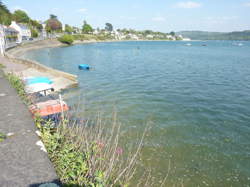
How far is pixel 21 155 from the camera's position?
4.00 metres

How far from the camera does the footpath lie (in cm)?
336

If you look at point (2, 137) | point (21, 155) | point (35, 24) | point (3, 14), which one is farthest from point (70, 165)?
point (35, 24)

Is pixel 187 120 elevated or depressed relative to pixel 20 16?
depressed

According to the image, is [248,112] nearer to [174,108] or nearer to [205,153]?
[174,108]

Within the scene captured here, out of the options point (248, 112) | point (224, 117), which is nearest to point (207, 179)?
point (224, 117)

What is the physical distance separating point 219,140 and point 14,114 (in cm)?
1129

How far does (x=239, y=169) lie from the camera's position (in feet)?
27.4

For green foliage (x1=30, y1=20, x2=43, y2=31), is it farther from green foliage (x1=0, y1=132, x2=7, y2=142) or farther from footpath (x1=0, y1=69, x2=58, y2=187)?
green foliage (x1=0, y1=132, x2=7, y2=142)

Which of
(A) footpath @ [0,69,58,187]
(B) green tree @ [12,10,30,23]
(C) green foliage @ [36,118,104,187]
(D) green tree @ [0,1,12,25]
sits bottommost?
(C) green foliage @ [36,118,104,187]

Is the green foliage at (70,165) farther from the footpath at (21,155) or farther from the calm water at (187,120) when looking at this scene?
the calm water at (187,120)

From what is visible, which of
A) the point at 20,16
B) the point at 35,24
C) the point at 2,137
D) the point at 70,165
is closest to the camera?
the point at 70,165

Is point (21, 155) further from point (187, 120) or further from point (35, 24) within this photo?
point (35, 24)

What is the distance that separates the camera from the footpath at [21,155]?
3.36 meters

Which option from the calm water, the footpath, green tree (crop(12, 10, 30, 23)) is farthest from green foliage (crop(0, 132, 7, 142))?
green tree (crop(12, 10, 30, 23))
